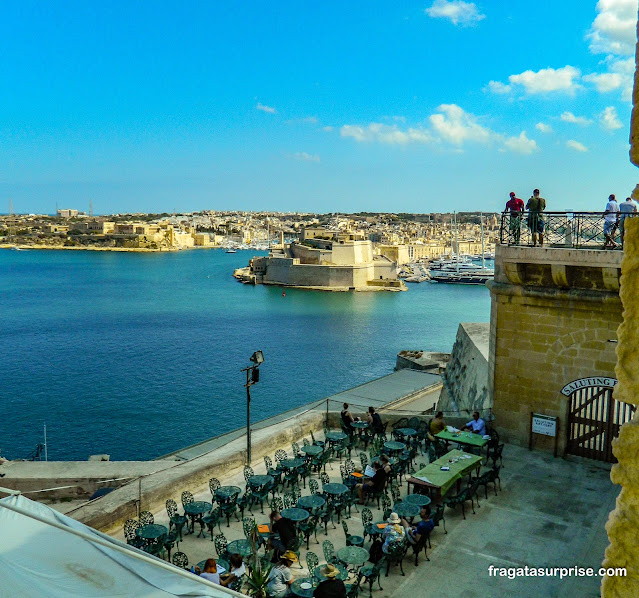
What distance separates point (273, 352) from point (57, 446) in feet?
57.2

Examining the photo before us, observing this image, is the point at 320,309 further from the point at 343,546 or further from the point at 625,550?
the point at 625,550

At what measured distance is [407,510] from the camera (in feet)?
22.6

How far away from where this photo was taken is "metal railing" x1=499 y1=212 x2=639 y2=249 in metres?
8.77

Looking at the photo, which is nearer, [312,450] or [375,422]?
[312,450]

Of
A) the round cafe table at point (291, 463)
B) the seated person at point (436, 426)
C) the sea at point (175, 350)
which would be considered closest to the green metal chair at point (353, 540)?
the round cafe table at point (291, 463)

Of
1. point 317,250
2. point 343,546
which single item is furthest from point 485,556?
point 317,250

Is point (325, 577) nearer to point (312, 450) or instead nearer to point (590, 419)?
point (312, 450)

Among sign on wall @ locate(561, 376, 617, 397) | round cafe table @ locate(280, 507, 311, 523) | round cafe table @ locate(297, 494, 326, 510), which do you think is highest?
sign on wall @ locate(561, 376, 617, 397)

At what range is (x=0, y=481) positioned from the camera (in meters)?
11.4

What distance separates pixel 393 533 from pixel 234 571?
1.72 meters

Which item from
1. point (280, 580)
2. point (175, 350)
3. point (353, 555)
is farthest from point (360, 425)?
point (175, 350)

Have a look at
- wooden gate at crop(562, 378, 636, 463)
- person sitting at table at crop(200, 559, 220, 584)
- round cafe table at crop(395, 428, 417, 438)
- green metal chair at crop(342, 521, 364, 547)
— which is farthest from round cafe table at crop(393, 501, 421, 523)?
wooden gate at crop(562, 378, 636, 463)

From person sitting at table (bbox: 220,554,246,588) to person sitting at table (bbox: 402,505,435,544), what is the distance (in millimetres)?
1769
